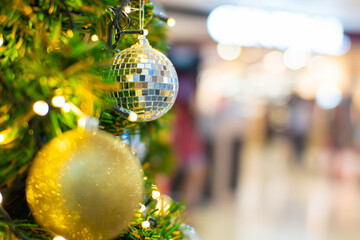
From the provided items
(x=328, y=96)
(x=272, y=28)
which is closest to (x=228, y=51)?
(x=272, y=28)

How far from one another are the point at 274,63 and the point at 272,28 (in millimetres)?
3248

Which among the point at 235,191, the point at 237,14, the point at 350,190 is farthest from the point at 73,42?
the point at 350,190

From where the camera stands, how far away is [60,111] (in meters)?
0.36

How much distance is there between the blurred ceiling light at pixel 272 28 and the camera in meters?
3.87

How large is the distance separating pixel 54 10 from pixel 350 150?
740 centimetres

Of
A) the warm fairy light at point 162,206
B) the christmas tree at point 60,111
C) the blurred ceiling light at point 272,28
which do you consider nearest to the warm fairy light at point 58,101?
the christmas tree at point 60,111

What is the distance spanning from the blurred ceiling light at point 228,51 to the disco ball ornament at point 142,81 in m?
5.09

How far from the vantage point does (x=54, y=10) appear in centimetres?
37

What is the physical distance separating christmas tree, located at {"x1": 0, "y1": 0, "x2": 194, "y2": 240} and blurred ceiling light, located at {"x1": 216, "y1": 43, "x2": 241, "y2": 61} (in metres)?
5.12

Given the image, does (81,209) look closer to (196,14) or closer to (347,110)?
(196,14)

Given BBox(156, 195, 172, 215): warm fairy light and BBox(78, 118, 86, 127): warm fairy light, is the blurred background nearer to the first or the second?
BBox(156, 195, 172, 215): warm fairy light

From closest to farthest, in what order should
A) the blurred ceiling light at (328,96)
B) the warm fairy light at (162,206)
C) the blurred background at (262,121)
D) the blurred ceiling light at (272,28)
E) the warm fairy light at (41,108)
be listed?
the warm fairy light at (41,108) → the warm fairy light at (162,206) → the blurred background at (262,121) → the blurred ceiling light at (272,28) → the blurred ceiling light at (328,96)

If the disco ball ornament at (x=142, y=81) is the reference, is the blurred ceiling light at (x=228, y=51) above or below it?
above

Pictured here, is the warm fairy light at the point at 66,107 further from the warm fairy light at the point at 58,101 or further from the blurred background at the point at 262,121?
the blurred background at the point at 262,121
